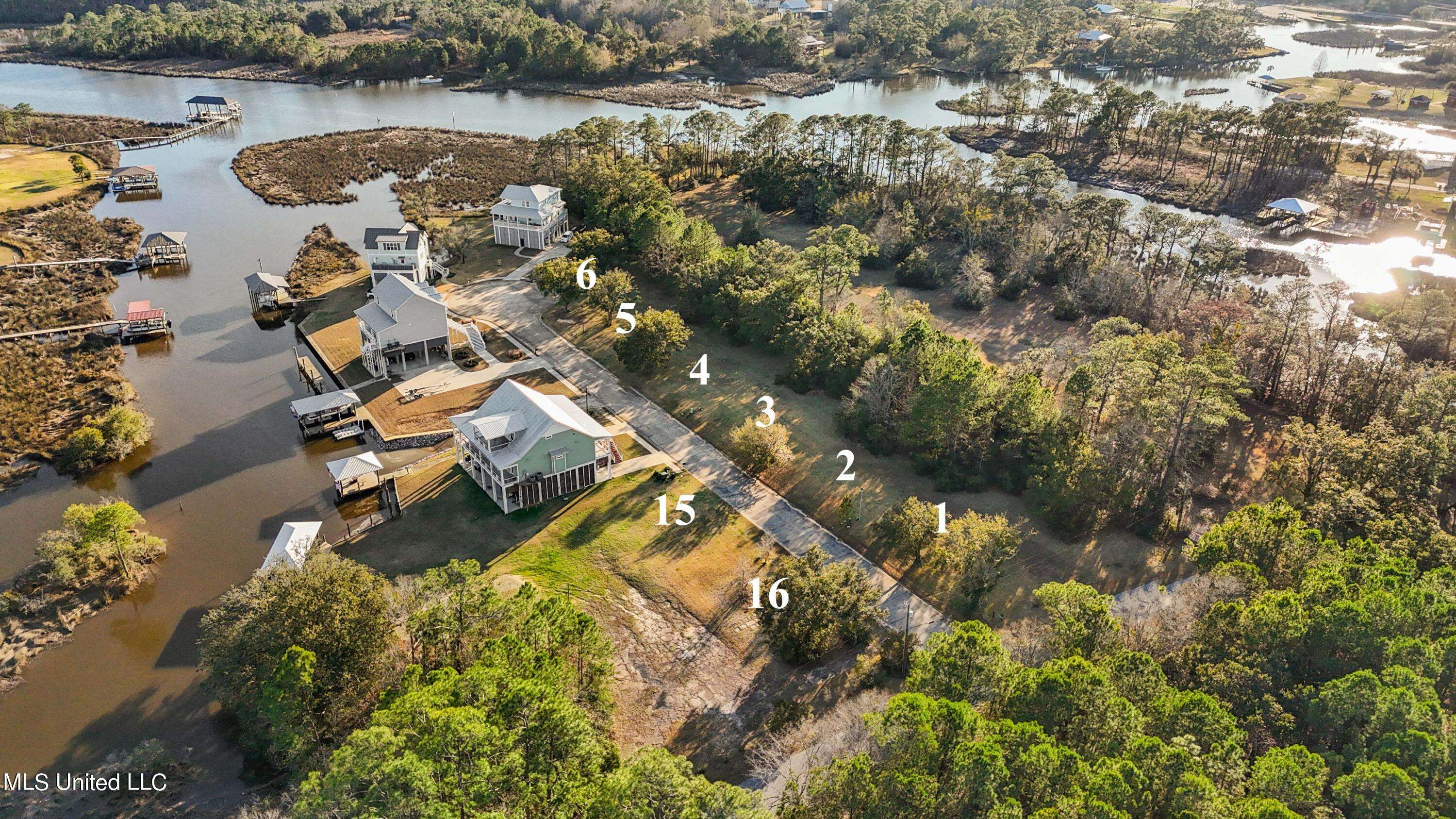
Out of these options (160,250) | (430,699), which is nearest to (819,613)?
(430,699)

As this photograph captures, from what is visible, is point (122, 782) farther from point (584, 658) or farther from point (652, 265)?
point (652, 265)

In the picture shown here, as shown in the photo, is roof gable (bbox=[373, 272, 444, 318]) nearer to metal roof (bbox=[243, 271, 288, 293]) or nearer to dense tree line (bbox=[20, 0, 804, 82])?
metal roof (bbox=[243, 271, 288, 293])

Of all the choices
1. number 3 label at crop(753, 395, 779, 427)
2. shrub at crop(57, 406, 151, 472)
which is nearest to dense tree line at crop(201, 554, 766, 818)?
shrub at crop(57, 406, 151, 472)

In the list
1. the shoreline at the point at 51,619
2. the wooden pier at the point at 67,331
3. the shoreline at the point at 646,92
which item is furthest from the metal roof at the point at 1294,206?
the wooden pier at the point at 67,331

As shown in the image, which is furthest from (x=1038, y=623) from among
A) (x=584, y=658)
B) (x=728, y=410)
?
(x=728, y=410)

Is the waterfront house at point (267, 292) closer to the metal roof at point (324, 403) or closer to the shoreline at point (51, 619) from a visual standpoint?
the metal roof at point (324, 403)

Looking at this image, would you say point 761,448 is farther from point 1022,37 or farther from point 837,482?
point 1022,37
